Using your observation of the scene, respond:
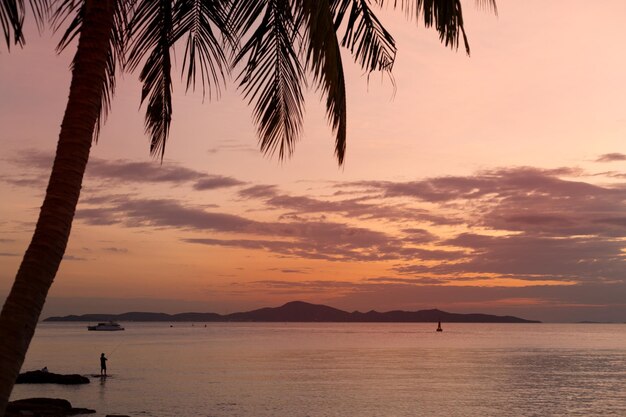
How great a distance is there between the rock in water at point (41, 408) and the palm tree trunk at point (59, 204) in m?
27.3

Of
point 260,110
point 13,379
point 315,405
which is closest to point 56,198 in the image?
point 13,379

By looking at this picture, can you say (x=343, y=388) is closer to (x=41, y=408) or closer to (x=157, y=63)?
(x=41, y=408)

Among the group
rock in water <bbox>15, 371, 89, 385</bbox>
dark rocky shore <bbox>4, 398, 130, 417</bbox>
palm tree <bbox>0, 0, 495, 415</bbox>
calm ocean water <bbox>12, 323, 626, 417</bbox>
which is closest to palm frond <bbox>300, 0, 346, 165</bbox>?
palm tree <bbox>0, 0, 495, 415</bbox>

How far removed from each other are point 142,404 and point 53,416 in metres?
13.8

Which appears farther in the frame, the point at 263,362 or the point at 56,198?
the point at 263,362

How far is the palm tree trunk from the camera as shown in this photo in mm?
6391

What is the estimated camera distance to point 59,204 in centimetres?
693

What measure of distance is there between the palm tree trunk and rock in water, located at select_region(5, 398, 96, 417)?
27.3 metres

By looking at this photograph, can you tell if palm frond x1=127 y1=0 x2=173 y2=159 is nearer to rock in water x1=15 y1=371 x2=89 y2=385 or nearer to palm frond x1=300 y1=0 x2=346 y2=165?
palm frond x1=300 y1=0 x2=346 y2=165

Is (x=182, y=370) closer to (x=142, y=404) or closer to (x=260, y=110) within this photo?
(x=142, y=404)

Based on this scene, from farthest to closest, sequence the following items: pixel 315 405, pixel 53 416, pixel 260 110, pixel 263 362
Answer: pixel 263 362 < pixel 315 405 < pixel 53 416 < pixel 260 110

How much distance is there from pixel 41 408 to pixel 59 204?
3283cm

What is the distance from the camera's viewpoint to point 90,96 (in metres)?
7.36

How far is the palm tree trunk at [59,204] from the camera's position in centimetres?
639
